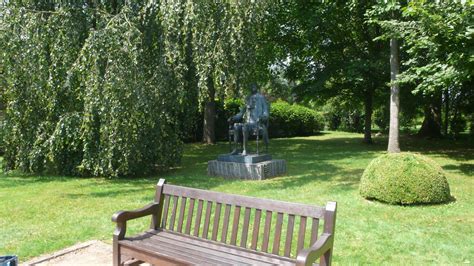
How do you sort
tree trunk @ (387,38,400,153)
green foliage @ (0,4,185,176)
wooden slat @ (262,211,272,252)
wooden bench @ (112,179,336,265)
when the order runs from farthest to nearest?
tree trunk @ (387,38,400,153), green foliage @ (0,4,185,176), wooden slat @ (262,211,272,252), wooden bench @ (112,179,336,265)

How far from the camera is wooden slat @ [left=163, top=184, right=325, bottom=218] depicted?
3.01 metres

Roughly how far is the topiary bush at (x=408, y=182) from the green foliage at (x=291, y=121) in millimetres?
16533

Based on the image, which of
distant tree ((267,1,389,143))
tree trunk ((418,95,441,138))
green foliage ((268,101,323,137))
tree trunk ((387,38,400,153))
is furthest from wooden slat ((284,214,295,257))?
green foliage ((268,101,323,137))

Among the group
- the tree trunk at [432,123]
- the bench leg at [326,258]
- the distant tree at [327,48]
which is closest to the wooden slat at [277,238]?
the bench leg at [326,258]

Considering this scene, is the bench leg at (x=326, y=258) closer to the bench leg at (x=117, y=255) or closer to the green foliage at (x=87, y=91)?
the bench leg at (x=117, y=255)

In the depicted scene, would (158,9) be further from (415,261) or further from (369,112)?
(369,112)

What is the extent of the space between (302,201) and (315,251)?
4311 millimetres

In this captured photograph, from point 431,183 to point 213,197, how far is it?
179 inches

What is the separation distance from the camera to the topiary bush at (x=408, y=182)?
6.54 meters

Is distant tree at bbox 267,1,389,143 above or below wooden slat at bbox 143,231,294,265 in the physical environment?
above

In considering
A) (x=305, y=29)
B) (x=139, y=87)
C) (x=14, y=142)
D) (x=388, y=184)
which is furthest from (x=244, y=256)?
(x=305, y=29)

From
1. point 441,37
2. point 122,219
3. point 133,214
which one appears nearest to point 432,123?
point 441,37

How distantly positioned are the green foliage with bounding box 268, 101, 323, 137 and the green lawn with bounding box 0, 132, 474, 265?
12.6m

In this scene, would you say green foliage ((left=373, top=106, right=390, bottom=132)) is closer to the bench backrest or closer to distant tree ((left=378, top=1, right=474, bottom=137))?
distant tree ((left=378, top=1, right=474, bottom=137))
